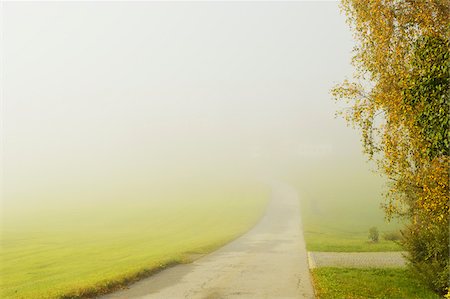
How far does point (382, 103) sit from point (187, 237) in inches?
1551

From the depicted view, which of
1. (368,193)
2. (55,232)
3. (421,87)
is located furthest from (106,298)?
(368,193)

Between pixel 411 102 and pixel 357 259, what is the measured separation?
62.4 ft

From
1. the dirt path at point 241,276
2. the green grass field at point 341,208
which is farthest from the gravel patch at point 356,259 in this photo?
the green grass field at point 341,208

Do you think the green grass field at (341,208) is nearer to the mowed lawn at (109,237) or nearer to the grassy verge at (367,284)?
the grassy verge at (367,284)

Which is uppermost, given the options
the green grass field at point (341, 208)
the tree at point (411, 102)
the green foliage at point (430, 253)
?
the tree at point (411, 102)

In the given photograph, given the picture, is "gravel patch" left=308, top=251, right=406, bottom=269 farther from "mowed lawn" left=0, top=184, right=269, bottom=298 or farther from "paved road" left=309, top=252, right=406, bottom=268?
"mowed lawn" left=0, top=184, right=269, bottom=298

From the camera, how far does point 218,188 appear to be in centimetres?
12862

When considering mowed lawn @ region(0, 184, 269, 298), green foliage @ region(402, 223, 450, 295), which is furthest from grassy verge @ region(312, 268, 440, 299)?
mowed lawn @ region(0, 184, 269, 298)

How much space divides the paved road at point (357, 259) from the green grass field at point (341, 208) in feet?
7.45

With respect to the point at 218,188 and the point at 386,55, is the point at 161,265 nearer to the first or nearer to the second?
the point at 386,55

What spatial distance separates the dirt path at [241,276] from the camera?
19.5 metres

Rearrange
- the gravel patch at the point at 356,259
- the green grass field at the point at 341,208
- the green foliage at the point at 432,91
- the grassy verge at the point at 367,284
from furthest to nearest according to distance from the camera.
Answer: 1. the green grass field at the point at 341,208
2. the gravel patch at the point at 356,259
3. the grassy verge at the point at 367,284
4. the green foliage at the point at 432,91

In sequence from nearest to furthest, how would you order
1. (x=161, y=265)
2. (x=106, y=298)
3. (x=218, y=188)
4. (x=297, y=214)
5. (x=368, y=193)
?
(x=106, y=298)
(x=161, y=265)
(x=297, y=214)
(x=368, y=193)
(x=218, y=188)

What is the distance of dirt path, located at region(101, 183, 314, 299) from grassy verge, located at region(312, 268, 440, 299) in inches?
32.6
